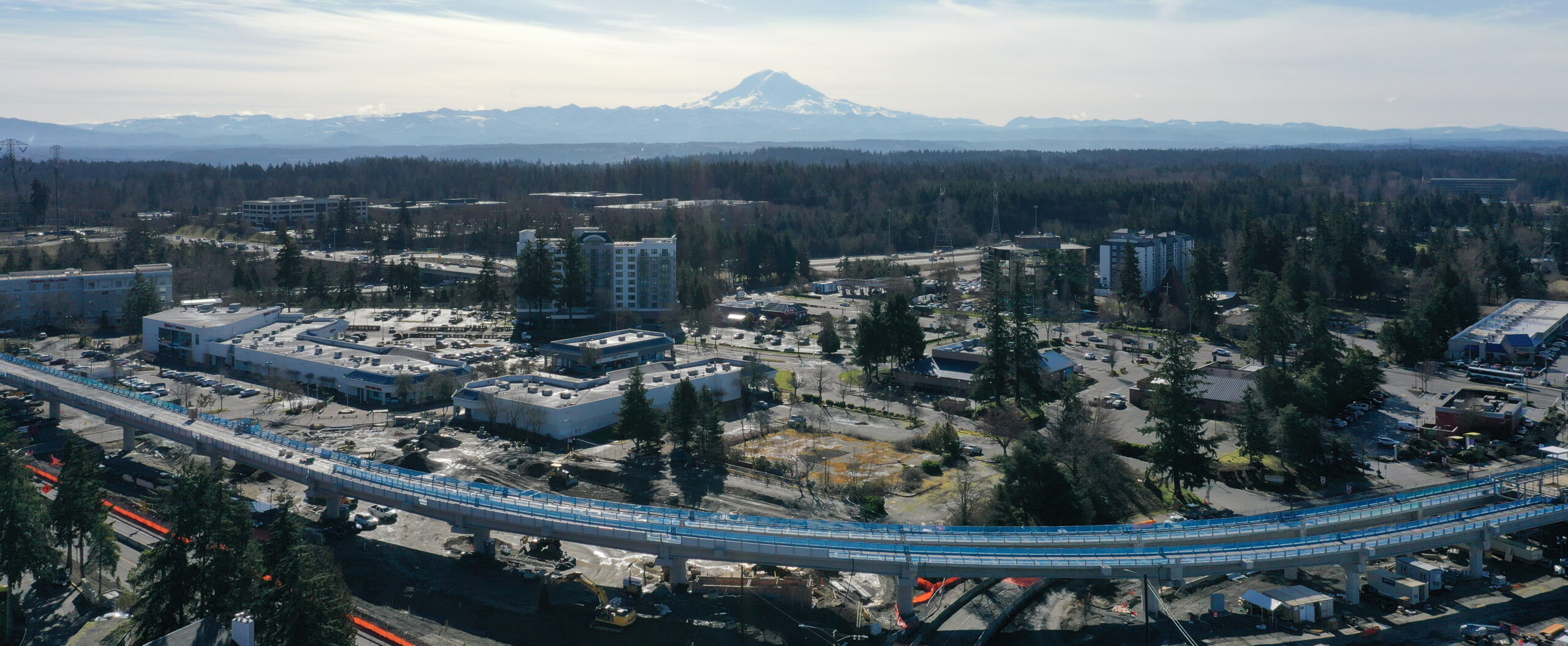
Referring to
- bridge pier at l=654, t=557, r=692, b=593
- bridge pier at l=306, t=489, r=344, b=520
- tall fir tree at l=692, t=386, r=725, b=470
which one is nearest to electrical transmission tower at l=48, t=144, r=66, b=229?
bridge pier at l=306, t=489, r=344, b=520

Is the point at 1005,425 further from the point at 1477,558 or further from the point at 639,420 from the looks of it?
the point at 1477,558

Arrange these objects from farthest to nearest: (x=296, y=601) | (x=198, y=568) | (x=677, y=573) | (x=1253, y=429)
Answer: (x=1253, y=429), (x=677, y=573), (x=198, y=568), (x=296, y=601)

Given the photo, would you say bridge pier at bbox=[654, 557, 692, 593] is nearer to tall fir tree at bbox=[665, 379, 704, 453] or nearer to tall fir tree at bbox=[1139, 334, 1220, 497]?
A: tall fir tree at bbox=[665, 379, 704, 453]

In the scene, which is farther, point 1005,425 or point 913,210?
point 913,210

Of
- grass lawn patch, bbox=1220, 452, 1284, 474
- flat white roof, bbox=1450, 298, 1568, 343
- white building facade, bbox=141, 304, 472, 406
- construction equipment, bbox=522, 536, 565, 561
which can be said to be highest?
flat white roof, bbox=1450, 298, 1568, 343

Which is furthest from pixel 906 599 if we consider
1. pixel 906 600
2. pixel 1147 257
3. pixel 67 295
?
pixel 67 295

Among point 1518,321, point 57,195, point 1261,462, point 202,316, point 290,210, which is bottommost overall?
point 1261,462

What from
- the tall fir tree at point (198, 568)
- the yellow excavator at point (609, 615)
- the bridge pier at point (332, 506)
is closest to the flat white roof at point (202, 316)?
the bridge pier at point (332, 506)

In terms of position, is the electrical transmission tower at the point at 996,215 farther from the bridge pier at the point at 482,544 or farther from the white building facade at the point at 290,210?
the bridge pier at the point at 482,544
